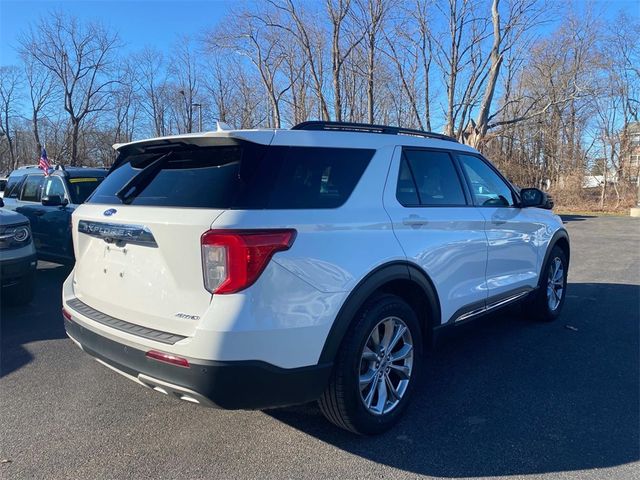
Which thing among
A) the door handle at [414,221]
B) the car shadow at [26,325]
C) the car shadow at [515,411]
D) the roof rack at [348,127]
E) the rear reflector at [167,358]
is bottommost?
the car shadow at [515,411]

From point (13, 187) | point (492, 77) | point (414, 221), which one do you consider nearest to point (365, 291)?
point (414, 221)

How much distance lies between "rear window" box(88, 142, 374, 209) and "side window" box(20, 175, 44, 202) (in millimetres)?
6533

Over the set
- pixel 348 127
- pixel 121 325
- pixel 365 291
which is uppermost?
pixel 348 127

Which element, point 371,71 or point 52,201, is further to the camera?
point 371,71

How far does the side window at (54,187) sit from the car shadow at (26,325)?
1644 mm

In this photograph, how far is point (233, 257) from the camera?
2.24 meters

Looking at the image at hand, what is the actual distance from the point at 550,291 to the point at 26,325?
5.80m

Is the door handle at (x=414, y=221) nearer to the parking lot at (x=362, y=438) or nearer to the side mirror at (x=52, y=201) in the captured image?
the parking lot at (x=362, y=438)

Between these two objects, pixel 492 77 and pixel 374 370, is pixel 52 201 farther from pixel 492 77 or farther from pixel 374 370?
pixel 492 77

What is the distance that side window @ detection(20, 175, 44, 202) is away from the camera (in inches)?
331

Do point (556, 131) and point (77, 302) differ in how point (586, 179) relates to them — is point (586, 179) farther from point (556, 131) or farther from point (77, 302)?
point (77, 302)

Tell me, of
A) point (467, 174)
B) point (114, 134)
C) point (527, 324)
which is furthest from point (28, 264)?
point (114, 134)

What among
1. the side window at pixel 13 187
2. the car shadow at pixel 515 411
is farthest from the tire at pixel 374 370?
the side window at pixel 13 187

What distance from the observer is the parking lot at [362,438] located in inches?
103
